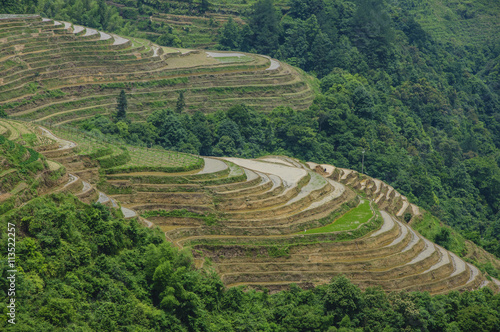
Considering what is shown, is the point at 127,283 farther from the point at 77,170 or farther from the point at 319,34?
the point at 319,34

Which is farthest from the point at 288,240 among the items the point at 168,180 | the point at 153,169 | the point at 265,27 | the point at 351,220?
the point at 265,27

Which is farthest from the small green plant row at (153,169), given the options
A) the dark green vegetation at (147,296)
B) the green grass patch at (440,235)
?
the green grass patch at (440,235)

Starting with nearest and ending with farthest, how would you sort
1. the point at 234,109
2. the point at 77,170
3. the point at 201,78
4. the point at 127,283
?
the point at 127,283 → the point at 77,170 → the point at 234,109 → the point at 201,78

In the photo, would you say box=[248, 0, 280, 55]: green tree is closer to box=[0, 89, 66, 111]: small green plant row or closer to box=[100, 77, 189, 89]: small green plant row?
box=[100, 77, 189, 89]: small green plant row

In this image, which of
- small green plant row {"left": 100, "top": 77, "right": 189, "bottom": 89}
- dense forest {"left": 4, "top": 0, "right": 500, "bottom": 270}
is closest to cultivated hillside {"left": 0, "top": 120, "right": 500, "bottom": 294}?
dense forest {"left": 4, "top": 0, "right": 500, "bottom": 270}

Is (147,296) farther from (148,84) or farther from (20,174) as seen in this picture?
(148,84)

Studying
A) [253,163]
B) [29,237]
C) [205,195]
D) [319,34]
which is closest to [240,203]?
[205,195]
